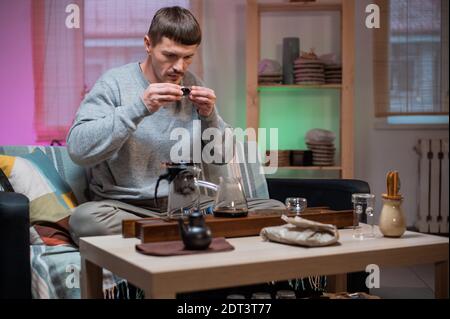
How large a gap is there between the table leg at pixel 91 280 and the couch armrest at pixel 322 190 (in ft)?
3.58

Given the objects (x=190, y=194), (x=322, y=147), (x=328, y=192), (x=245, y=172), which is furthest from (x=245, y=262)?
(x=322, y=147)

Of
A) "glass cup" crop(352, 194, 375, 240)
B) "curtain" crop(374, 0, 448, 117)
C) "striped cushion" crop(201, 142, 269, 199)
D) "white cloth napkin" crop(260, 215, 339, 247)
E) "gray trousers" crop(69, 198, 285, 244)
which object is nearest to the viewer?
"white cloth napkin" crop(260, 215, 339, 247)

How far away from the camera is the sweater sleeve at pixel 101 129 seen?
2096mm

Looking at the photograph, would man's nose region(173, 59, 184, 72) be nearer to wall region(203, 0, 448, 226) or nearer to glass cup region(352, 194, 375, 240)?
glass cup region(352, 194, 375, 240)

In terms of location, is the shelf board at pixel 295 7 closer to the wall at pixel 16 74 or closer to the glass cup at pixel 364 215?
the wall at pixel 16 74

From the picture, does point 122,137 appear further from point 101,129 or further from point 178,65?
point 178,65

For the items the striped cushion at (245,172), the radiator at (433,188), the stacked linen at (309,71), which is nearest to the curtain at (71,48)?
the stacked linen at (309,71)

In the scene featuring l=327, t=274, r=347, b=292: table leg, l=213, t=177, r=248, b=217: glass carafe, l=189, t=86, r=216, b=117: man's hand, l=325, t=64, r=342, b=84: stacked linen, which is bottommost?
l=327, t=274, r=347, b=292: table leg

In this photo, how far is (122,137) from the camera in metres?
2.11

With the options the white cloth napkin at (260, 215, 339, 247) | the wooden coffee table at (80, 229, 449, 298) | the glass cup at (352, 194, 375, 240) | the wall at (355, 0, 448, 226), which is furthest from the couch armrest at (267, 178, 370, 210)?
the wall at (355, 0, 448, 226)

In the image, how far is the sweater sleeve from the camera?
2096 millimetres

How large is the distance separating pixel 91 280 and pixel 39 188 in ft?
2.15
